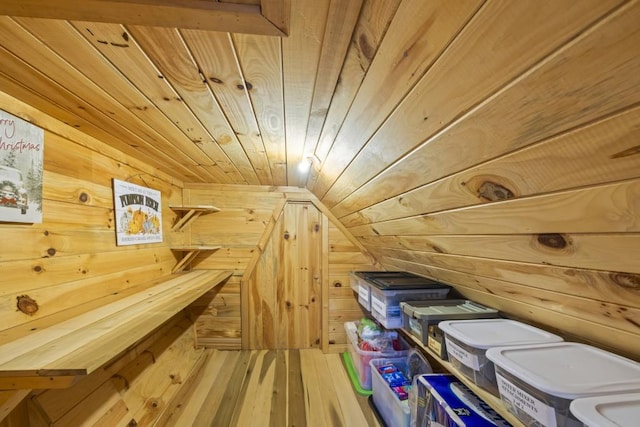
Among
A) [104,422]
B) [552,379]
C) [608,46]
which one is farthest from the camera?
[104,422]

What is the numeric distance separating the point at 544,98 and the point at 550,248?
45 cm

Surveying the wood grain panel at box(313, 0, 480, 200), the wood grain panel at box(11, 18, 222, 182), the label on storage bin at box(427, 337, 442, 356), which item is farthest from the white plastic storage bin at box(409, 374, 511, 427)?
the wood grain panel at box(11, 18, 222, 182)

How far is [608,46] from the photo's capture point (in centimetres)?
33

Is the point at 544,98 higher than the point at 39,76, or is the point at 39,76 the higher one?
Result: the point at 39,76

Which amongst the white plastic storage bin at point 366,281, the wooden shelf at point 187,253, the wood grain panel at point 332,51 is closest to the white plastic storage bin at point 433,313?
the white plastic storage bin at point 366,281

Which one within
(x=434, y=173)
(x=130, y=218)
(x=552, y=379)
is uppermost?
(x=434, y=173)

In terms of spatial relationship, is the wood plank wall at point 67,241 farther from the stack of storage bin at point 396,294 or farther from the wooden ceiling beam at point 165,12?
the stack of storage bin at point 396,294

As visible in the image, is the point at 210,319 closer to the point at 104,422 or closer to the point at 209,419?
the point at 209,419

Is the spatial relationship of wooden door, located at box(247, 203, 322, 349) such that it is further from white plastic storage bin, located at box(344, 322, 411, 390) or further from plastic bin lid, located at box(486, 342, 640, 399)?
plastic bin lid, located at box(486, 342, 640, 399)

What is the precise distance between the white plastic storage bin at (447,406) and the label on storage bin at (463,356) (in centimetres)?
24

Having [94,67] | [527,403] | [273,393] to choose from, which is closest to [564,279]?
[527,403]

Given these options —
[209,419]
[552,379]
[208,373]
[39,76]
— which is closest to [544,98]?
[552,379]

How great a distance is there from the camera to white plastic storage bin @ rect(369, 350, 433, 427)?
1.44 m

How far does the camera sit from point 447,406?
106 cm
